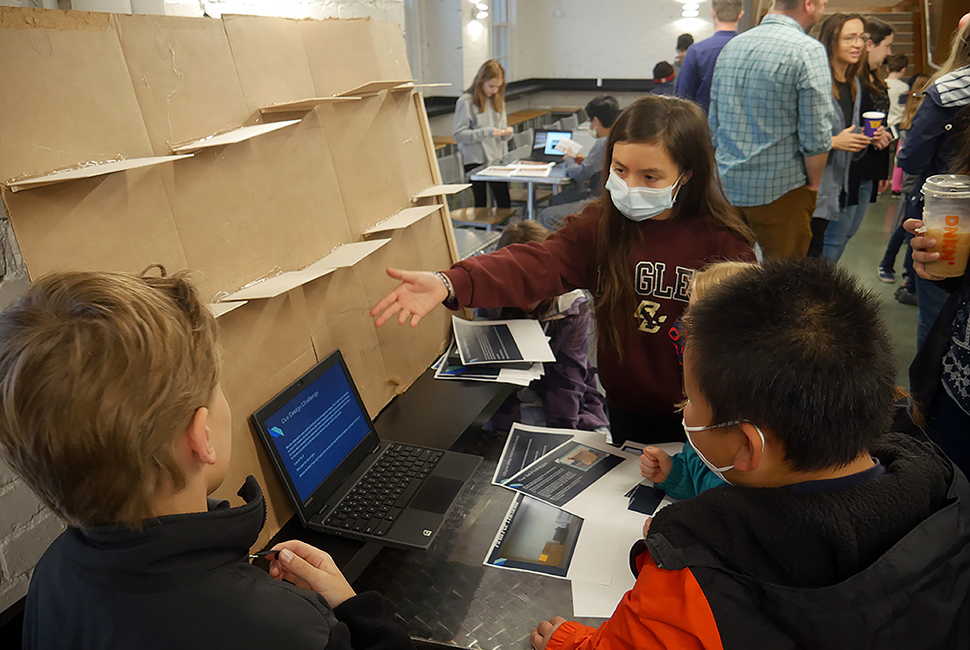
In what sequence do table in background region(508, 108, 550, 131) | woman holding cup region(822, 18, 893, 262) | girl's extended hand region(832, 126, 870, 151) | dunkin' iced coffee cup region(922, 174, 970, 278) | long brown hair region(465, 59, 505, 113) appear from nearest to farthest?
dunkin' iced coffee cup region(922, 174, 970, 278), girl's extended hand region(832, 126, 870, 151), woman holding cup region(822, 18, 893, 262), long brown hair region(465, 59, 505, 113), table in background region(508, 108, 550, 131)

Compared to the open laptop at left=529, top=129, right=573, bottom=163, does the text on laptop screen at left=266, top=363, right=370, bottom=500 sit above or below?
below

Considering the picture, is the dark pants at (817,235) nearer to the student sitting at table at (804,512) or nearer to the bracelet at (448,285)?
the bracelet at (448,285)

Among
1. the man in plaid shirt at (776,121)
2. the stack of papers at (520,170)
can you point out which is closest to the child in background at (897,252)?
the man in plaid shirt at (776,121)

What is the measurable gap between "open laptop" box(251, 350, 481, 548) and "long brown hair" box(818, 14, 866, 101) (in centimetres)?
291

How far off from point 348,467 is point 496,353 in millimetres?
608

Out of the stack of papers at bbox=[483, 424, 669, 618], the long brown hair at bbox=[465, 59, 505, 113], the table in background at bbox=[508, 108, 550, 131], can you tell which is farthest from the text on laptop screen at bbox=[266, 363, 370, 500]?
the table in background at bbox=[508, 108, 550, 131]

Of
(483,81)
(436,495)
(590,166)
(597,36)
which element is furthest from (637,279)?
(597,36)

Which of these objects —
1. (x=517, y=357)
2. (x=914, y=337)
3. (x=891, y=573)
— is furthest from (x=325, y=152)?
(x=914, y=337)

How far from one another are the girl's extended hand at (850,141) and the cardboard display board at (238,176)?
2.30 metres

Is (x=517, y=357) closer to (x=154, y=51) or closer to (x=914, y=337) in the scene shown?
(x=154, y=51)

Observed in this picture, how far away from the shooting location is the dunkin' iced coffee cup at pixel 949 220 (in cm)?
133

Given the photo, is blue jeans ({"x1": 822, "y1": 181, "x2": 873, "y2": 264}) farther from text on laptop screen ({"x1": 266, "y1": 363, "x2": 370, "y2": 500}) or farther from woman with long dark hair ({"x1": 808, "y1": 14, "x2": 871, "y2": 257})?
text on laptop screen ({"x1": 266, "y1": 363, "x2": 370, "y2": 500})

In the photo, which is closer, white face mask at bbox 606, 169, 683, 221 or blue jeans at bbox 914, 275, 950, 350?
white face mask at bbox 606, 169, 683, 221

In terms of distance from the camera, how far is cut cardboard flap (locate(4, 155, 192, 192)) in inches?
32.6
